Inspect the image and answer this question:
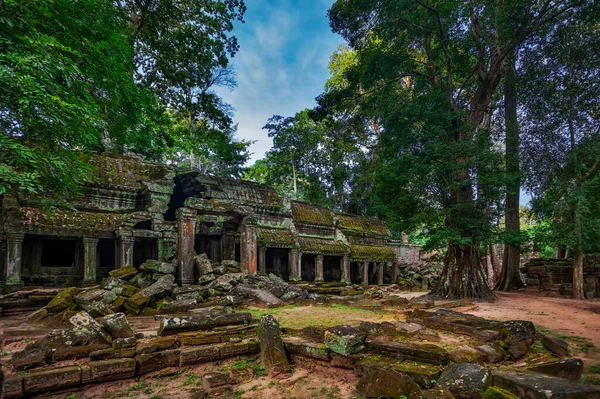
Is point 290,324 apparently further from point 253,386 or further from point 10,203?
point 10,203

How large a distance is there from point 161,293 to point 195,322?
12.2ft

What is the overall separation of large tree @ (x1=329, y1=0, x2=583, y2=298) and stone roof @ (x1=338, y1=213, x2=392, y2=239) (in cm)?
778

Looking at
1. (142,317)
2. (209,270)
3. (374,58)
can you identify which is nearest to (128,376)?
(142,317)

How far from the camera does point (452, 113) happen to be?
12.2 metres

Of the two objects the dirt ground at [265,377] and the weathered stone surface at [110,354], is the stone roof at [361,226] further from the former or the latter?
the weathered stone surface at [110,354]

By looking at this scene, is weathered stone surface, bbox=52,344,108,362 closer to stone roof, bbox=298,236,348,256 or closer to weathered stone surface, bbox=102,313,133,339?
weathered stone surface, bbox=102,313,133,339

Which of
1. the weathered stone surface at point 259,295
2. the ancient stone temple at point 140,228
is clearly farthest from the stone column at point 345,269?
the weathered stone surface at point 259,295

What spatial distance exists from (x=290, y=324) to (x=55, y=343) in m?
4.07

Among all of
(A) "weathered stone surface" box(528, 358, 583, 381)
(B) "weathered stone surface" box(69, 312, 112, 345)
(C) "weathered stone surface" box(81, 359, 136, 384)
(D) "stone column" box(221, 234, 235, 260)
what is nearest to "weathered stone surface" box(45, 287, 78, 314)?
(B) "weathered stone surface" box(69, 312, 112, 345)

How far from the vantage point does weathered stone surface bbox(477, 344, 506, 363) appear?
4.39m

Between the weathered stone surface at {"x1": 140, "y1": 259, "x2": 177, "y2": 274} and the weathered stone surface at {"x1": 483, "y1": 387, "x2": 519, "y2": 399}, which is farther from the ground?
the weathered stone surface at {"x1": 140, "y1": 259, "x2": 177, "y2": 274}

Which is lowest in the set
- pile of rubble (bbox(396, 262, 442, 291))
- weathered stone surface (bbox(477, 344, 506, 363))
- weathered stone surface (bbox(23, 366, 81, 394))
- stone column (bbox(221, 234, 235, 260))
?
pile of rubble (bbox(396, 262, 442, 291))

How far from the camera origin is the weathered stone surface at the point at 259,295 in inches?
373

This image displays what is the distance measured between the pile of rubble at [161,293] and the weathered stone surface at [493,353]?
593 centimetres
